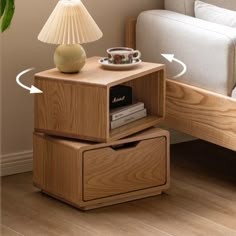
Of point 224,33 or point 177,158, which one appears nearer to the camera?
point 224,33

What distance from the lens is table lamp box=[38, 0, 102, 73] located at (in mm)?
2824

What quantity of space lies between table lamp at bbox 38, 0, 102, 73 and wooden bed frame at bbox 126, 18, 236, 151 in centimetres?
50

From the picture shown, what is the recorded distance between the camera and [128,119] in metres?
3.00

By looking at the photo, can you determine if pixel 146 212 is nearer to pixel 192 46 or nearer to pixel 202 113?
pixel 202 113

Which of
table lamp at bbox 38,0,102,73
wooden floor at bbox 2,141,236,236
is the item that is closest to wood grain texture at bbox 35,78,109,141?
table lamp at bbox 38,0,102,73

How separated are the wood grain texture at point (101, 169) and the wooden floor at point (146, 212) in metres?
0.04

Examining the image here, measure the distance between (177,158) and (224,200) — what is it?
0.53 metres

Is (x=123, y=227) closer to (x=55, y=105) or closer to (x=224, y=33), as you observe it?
(x=55, y=105)

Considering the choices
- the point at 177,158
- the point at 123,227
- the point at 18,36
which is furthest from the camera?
the point at 177,158

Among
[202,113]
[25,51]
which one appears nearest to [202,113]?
[202,113]

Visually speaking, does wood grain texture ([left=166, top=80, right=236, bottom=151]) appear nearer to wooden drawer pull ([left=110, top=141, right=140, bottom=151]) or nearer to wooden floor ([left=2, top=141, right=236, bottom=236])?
wooden floor ([left=2, top=141, right=236, bottom=236])

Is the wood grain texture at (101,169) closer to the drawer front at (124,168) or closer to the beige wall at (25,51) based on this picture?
the drawer front at (124,168)

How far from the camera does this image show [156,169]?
3.01 m

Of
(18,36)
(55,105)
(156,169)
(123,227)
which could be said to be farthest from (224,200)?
(18,36)
